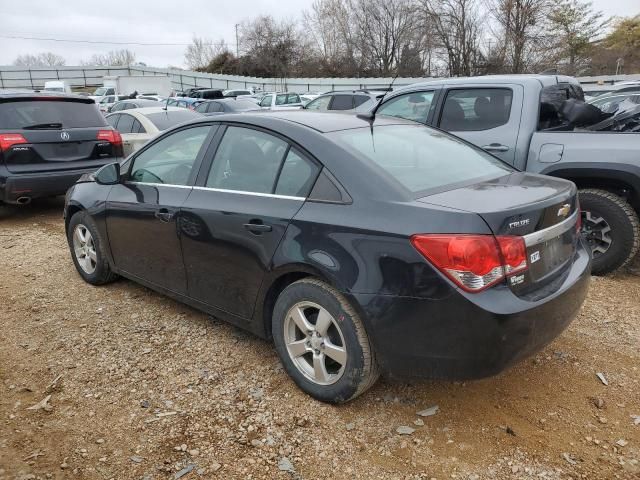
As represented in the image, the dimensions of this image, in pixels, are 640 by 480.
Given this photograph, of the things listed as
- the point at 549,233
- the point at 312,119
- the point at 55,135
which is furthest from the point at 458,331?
the point at 55,135

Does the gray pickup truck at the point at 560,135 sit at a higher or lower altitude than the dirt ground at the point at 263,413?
higher

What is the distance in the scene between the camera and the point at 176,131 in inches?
145

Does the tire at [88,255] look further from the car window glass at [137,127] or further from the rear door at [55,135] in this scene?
the car window glass at [137,127]

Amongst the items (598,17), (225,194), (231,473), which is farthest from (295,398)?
(598,17)

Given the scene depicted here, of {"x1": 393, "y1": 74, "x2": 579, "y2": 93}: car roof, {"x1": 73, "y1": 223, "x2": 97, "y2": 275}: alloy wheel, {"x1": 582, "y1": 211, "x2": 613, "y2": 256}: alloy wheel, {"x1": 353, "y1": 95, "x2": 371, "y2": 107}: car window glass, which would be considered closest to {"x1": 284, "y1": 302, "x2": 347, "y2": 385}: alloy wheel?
{"x1": 73, "y1": 223, "x2": 97, "y2": 275}: alloy wheel

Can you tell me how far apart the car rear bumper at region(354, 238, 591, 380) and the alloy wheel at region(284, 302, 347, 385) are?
0.27m

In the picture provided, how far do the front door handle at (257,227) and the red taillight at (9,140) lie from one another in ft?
15.9

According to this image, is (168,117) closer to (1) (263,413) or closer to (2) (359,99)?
(2) (359,99)

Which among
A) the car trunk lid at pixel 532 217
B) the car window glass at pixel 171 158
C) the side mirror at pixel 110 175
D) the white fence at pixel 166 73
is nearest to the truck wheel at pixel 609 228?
the car trunk lid at pixel 532 217

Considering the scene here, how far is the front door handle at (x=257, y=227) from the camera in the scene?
9.30 feet

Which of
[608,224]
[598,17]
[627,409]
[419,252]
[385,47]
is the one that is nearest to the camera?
[419,252]

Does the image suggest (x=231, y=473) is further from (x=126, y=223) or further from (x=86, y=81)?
(x=86, y=81)

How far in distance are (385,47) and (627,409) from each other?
Result: 177 feet

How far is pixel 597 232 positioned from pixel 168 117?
23.5 ft
